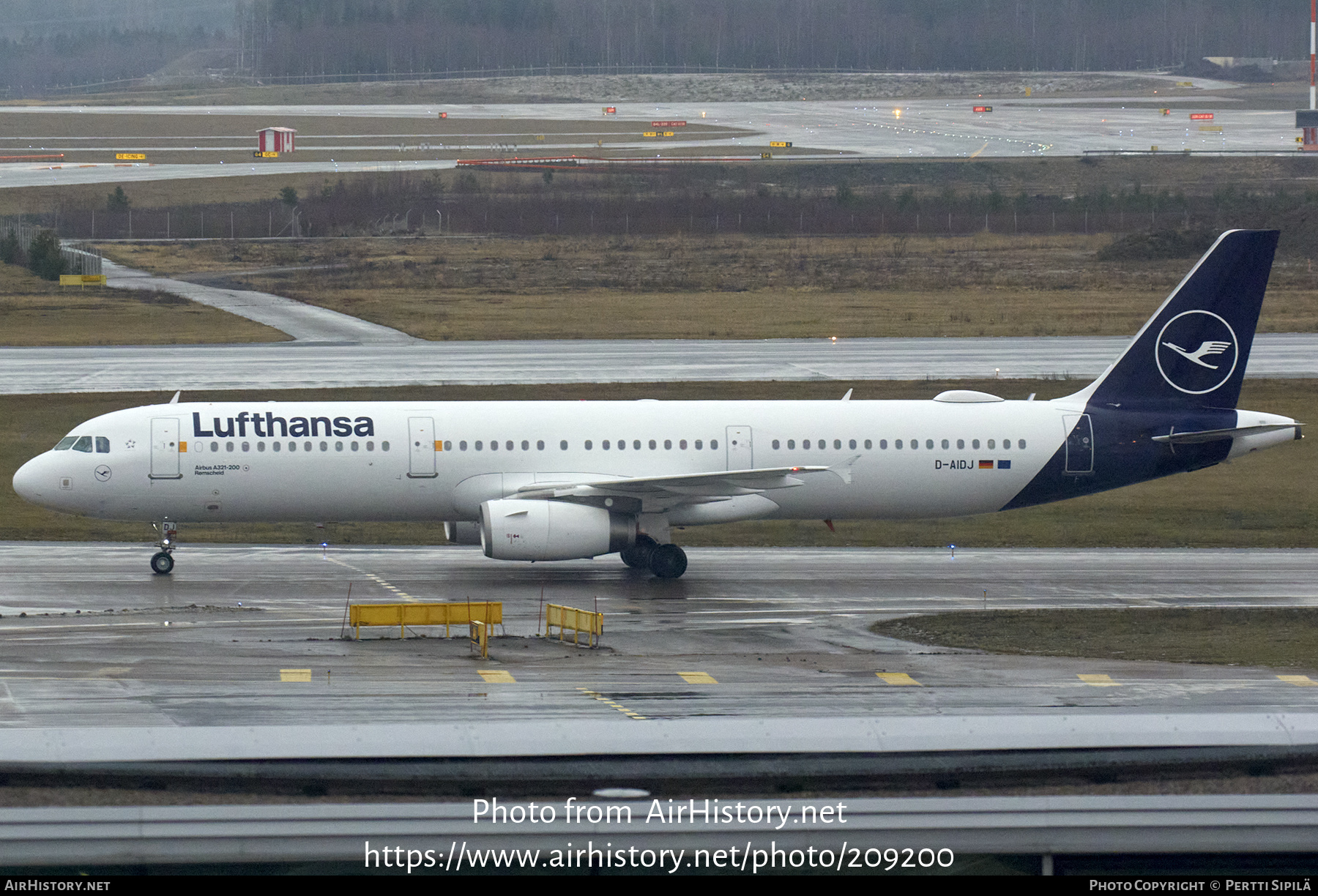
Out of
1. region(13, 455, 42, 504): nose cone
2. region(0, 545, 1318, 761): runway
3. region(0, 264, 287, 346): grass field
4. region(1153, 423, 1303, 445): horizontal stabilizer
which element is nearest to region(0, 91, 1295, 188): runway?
region(0, 264, 287, 346): grass field

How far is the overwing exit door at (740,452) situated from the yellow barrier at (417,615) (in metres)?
8.97

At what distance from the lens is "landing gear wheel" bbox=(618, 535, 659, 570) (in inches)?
1382

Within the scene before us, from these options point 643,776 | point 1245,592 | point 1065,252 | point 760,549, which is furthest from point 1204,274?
point 1065,252

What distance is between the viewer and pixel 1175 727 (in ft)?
48.5

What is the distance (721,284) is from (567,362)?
27572 mm

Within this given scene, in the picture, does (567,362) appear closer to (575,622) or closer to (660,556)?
(660,556)

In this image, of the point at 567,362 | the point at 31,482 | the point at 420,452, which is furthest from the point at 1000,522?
the point at 31,482

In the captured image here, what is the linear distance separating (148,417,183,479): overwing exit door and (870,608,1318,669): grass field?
16.1 m

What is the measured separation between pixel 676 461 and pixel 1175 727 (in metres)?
21.4

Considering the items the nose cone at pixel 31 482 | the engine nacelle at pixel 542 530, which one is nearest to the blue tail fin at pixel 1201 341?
the engine nacelle at pixel 542 530

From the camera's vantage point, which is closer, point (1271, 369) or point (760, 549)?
point (760, 549)

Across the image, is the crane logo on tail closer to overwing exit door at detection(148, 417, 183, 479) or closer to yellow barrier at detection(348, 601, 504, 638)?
yellow barrier at detection(348, 601, 504, 638)

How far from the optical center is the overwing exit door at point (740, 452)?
3556 cm
